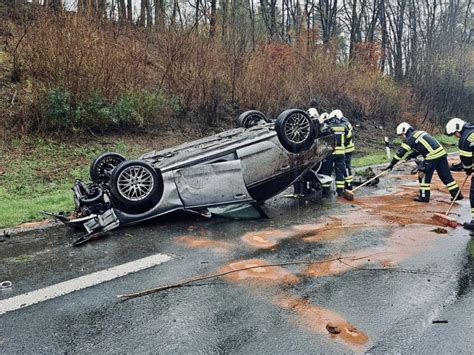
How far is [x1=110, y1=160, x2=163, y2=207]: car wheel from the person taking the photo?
5.66m

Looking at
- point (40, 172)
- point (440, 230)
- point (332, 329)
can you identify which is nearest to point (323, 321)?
point (332, 329)

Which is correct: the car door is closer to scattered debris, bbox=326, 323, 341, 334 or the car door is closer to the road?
the road

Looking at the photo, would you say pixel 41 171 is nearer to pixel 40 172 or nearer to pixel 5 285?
pixel 40 172

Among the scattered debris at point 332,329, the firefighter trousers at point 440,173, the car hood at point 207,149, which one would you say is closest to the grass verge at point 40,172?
the car hood at point 207,149

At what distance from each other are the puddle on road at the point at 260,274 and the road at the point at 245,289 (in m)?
0.02

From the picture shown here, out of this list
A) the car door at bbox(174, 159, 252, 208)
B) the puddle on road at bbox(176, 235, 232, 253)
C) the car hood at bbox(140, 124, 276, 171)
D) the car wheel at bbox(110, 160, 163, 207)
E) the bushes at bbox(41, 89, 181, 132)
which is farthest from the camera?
the bushes at bbox(41, 89, 181, 132)

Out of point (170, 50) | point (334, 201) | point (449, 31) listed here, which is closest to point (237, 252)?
point (334, 201)

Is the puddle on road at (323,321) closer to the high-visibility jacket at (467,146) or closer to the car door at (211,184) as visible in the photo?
the car door at (211,184)

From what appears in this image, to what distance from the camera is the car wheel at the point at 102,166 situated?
22.2 feet

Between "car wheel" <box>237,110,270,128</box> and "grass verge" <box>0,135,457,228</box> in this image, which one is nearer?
"grass verge" <box>0,135,457,228</box>

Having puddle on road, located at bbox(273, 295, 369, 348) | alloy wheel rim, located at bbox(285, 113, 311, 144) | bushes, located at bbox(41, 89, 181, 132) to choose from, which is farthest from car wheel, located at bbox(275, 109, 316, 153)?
bushes, located at bbox(41, 89, 181, 132)

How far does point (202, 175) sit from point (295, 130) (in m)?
1.79

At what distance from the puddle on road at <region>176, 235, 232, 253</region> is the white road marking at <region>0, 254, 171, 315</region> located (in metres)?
0.54

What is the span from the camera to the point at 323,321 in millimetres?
3369
